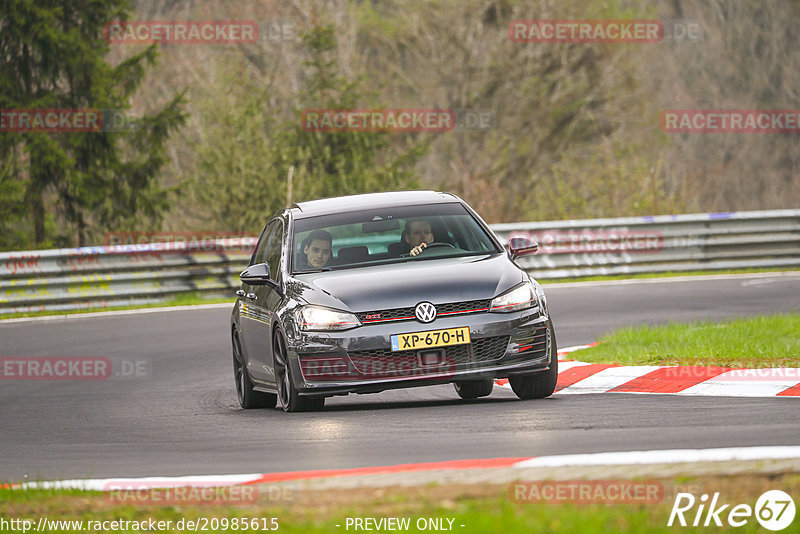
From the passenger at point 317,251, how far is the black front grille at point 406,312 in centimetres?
117

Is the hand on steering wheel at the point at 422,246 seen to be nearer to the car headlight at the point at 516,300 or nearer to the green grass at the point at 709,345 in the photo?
the car headlight at the point at 516,300

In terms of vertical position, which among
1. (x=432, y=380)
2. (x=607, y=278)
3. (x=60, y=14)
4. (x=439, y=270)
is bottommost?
(x=607, y=278)

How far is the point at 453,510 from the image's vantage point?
548cm

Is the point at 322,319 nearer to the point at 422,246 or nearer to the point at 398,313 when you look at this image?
the point at 398,313

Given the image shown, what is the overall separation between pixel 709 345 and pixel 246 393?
161 inches

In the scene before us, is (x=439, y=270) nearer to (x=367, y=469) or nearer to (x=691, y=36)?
(x=367, y=469)

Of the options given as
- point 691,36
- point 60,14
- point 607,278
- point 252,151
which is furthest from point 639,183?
point 691,36

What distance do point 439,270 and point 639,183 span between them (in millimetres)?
19869

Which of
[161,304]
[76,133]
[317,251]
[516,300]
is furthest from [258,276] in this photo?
[76,133]

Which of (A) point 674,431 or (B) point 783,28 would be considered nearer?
(A) point 674,431

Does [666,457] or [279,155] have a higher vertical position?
[666,457]

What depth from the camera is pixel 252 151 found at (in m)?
33.5

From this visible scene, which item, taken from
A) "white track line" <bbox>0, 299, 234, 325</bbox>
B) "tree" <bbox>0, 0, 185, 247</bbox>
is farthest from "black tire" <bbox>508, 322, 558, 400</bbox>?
"tree" <bbox>0, 0, 185, 247</bbox>

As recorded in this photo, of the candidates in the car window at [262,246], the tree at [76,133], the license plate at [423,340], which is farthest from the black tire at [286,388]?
the tree at [76,133]
